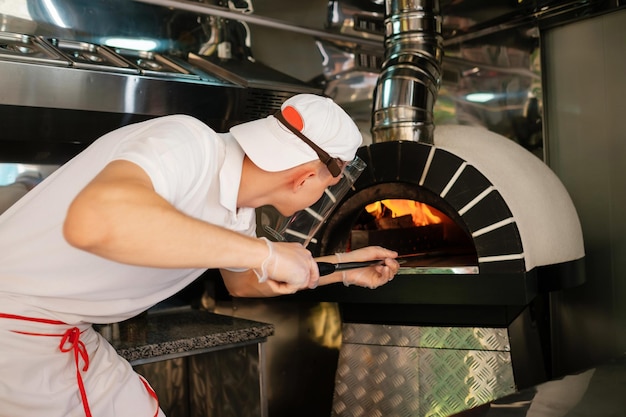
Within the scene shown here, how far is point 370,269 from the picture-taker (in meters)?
2.08

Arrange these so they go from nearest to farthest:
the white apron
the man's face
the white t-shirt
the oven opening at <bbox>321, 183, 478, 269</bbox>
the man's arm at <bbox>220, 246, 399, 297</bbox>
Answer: the white t-shirt < the white apron < the man's face < the man's arm at <bbox>220, 246, 399, 297</bbox> < the oven opening at <bbox>321, 183, 478, 269</bbox>

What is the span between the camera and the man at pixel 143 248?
1.35 metres

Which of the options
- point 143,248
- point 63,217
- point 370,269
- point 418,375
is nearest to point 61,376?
point 63,217

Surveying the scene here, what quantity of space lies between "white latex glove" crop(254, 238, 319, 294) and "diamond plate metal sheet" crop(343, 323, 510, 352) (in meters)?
1.41

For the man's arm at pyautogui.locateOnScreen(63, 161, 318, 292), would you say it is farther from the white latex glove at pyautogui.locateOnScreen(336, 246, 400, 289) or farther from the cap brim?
the white latex glove at pyautogui.locateOnScreen(336, 246, 400, 289)

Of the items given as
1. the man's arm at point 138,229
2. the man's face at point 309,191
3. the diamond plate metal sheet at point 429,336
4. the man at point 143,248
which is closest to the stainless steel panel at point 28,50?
the man at point 143,248

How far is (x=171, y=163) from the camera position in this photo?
1.39m

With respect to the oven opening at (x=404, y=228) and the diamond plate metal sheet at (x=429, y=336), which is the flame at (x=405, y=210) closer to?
the oven opening at (x=404, y=228)

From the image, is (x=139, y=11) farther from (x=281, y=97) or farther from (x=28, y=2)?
(x=281, y=97)

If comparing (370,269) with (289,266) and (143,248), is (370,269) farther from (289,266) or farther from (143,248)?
(143,248)

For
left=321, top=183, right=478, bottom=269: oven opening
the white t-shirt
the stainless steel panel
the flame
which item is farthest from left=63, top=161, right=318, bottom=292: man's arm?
the flame

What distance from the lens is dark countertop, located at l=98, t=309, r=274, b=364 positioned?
2.43 meters

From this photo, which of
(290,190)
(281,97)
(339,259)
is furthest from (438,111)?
(290,190)

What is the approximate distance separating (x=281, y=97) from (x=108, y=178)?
1.94 m
